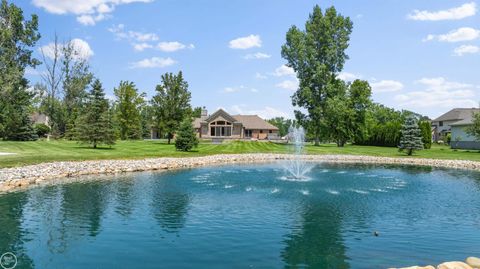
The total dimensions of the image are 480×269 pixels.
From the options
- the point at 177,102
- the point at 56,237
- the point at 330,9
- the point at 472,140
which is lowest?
the point at 56,237

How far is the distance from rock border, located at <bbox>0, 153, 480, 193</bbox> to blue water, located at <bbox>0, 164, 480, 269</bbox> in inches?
134

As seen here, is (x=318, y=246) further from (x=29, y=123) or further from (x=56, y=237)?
(x=29, y=123)

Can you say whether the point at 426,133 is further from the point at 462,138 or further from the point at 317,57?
the point at 317,57

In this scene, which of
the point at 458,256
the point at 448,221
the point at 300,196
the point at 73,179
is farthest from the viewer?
the point at 73,179

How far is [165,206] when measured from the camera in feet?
56.2

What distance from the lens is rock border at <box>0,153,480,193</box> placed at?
23.5 m

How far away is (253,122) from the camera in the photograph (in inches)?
3118

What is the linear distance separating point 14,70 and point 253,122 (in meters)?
44.8

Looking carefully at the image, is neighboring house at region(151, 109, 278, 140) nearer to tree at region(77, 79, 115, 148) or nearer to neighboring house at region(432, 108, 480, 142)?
tree at region(77, 79, 115, 148)

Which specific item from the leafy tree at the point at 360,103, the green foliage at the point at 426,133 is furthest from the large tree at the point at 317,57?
the green foliage at the point at 426,133

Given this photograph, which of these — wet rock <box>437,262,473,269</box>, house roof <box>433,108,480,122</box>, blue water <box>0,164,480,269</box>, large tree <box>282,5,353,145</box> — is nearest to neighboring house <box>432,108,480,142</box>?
house roof <box>433,108,480,122</box>

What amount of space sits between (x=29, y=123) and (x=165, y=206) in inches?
1738

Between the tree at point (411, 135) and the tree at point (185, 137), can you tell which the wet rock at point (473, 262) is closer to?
the tree at point (185, 137)

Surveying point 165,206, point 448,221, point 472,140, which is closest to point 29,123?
point 165,206
